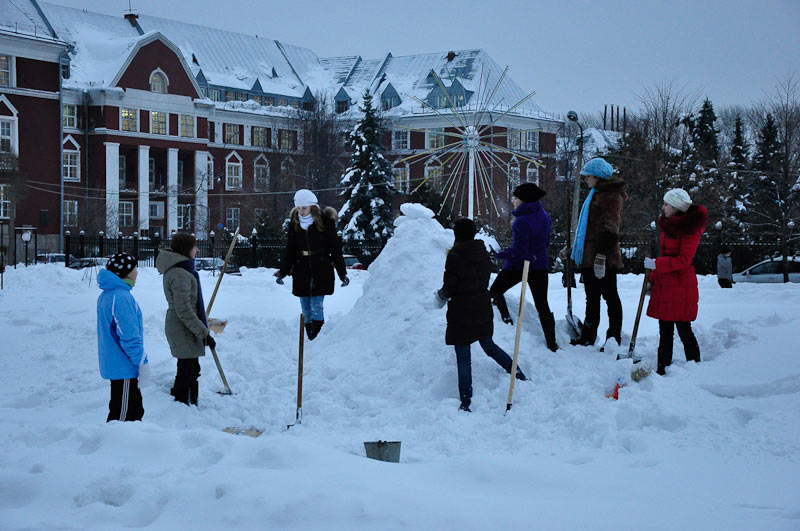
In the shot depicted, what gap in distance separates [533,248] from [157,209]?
49.1 m

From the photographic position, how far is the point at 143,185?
50.0 metres

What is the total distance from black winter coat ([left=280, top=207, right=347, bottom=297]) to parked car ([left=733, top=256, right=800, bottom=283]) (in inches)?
736

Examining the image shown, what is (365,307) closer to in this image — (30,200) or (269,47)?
(30,200)

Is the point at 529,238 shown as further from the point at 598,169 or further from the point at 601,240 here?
the point at 598,169

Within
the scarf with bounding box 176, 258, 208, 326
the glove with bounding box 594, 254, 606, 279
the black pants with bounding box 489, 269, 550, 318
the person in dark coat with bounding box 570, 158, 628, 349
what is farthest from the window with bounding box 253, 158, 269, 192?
the glove with bounding box 594, 254, 606, 279

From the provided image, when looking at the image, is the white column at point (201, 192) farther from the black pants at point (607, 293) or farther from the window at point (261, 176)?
the black pants at point (607, 293)

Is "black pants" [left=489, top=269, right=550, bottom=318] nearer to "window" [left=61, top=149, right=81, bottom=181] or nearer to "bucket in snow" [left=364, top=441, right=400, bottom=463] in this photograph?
"bucket in snow" [left=364, top=441, right=400, bottom=463]

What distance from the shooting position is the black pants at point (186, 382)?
6.79 metres

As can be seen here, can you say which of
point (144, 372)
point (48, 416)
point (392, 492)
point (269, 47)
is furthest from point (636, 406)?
point (269, 47)

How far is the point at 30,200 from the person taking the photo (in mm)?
43375

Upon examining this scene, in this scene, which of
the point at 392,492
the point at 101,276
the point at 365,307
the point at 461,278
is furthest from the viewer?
the point at 365,307

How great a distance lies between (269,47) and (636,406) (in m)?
62.2

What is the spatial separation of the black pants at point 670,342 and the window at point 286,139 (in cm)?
5412

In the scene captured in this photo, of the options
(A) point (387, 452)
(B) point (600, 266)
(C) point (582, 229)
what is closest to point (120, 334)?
(A) point (387, 452)
